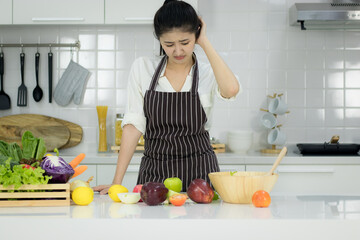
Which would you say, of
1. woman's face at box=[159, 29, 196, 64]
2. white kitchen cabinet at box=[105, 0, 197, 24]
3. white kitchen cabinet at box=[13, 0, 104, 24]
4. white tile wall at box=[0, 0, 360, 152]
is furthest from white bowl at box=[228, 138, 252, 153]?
woman's face at box=[159, 29, 196, 64]

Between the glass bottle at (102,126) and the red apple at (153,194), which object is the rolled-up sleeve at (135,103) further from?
the glass bottle at (102,126)

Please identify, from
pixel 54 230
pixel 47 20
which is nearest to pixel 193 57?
pixel 54 230

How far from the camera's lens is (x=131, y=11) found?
360 centimetres

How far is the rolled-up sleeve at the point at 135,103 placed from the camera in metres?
2.38

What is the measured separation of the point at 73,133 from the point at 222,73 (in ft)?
6.85

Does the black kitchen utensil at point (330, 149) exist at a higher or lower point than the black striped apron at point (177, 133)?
lower

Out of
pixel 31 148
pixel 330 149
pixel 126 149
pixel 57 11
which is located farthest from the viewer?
pixel 57 11

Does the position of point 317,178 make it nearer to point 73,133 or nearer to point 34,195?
point 73,133

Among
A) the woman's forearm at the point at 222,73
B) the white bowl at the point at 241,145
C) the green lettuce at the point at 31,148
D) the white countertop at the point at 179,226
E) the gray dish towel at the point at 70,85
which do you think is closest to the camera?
the white countertop at the point at 179,226

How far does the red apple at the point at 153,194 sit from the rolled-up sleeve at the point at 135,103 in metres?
0.70

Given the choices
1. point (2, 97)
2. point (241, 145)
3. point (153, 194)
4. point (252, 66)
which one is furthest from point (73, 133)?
point (153, 194)

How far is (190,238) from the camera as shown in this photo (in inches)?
56.8

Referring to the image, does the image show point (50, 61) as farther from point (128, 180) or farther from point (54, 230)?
point (54, 230)

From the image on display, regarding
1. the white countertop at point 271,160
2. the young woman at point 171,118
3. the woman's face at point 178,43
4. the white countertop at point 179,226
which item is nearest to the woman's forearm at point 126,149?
the young woman at point 171,118
